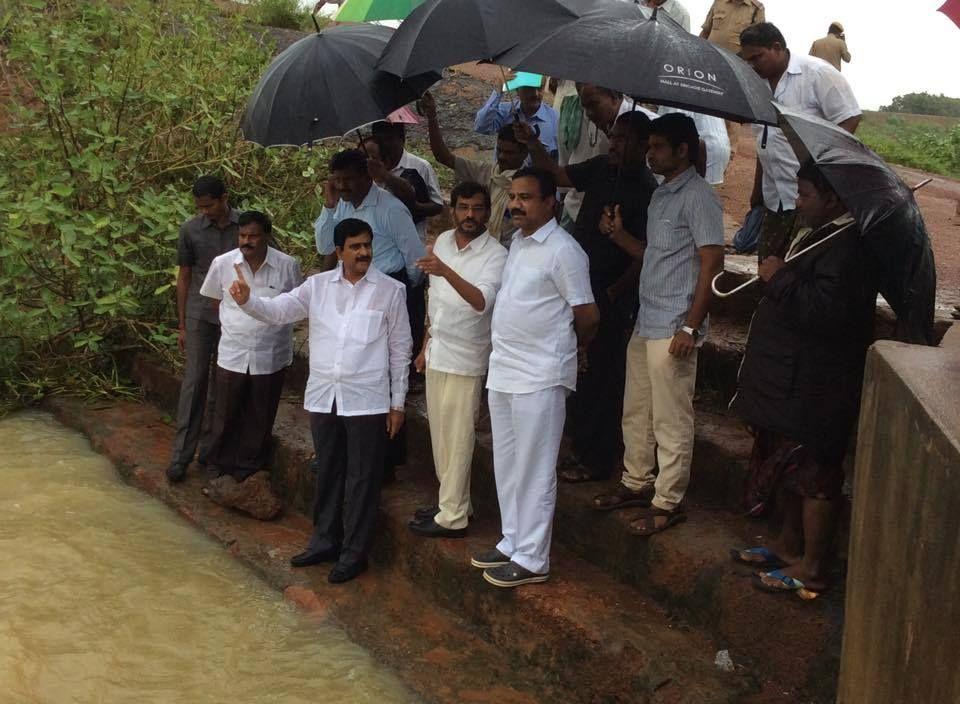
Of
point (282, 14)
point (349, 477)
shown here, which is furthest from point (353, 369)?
point (282, 14)

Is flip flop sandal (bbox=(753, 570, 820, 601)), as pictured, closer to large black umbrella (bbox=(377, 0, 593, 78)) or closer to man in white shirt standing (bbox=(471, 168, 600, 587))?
man in white shirt standing (bbox=(471, 168, 600, 587))

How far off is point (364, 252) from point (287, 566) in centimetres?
166

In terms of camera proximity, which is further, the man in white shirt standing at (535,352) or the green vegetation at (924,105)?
the green vegetation at (924,105)

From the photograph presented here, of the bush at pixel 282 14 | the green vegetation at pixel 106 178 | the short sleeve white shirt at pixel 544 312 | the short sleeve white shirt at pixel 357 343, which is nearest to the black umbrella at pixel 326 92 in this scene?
the short sleeve white shirt at pixel 357 343

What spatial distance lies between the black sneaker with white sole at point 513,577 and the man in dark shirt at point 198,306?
93.6 inches

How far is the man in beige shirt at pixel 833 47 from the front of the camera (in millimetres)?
10242

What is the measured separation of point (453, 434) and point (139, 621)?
5.55 ft

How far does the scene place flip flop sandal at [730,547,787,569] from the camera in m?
4.20

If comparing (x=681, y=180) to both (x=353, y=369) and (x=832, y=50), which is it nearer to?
(x=353, y=369)

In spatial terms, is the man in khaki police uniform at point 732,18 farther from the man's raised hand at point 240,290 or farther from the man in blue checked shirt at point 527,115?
the man's raised hand at point 240,290

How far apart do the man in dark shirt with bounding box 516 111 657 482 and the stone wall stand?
1.76 metres

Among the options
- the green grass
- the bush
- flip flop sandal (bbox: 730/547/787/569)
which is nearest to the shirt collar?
flip flop sandal (bbox: 730/547/787/569)

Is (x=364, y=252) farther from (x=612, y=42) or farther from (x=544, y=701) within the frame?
(x=544, y=701)

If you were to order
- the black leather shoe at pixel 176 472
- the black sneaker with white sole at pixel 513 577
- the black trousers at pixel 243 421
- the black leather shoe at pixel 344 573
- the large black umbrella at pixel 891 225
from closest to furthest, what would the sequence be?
the large black umbrella at pixel 891 225, the black sneaker with white sole at pixel 513 577, the black leather shoe at pixel 344 573, the black trousers at pixel 243 421, the black leather shoe at pixel 176 472
